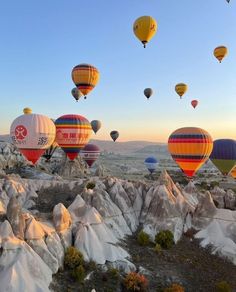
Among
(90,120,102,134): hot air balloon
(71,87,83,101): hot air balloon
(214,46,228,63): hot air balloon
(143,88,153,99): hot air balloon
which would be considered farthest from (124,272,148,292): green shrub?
(90,120,102,134): hot air balloon

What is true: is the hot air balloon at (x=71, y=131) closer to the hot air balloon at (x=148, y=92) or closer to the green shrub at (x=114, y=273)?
the green shrub at (x=114, y=273)

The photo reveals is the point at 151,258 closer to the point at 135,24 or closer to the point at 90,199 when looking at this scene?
the point at 90,199

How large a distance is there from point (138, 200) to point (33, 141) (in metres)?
15.2

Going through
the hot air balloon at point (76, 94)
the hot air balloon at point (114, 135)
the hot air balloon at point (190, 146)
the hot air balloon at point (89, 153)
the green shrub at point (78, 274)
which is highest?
the hot air balloon at point (76, 94)

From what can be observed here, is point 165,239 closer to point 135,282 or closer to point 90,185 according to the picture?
point 135,282

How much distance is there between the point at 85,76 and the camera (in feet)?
196

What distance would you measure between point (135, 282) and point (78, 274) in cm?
450

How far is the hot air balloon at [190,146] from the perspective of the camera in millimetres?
48281

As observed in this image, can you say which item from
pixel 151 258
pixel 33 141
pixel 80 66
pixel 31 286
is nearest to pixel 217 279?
pixel 151 258

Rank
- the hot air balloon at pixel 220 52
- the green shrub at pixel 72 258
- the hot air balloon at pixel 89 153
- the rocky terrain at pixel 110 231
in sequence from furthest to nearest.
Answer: the hot air balloon at pixel 89 153, the hot air balloon at pixel 220 52, the green shrub at pixel 72 258, the rocky terrain at pixel 110 231

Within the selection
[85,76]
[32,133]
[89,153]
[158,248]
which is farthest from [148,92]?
[158,248]

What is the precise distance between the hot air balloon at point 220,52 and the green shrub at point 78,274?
5789 cm

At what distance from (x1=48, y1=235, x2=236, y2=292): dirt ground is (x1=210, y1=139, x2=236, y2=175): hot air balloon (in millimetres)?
27953

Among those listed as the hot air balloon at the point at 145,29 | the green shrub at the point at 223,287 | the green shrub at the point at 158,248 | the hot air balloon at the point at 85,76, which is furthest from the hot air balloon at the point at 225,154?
the green shrub at the point at 223,287
